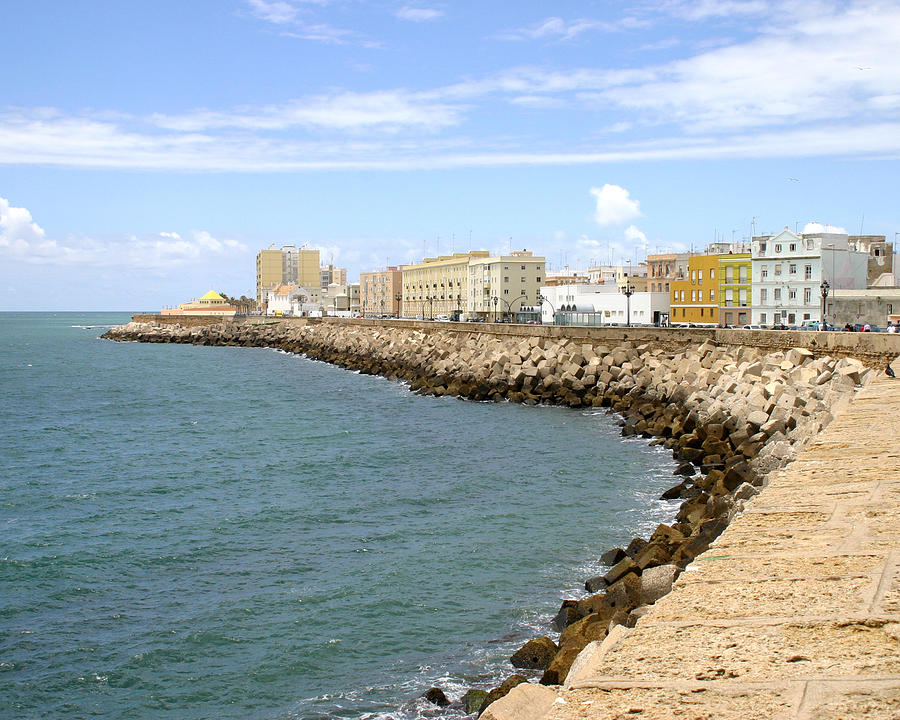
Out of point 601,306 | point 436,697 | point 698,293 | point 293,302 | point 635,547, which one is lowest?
point 436,697

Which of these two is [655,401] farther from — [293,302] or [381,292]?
[293,302]

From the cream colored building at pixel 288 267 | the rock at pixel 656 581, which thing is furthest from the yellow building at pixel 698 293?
the cream colored building at pixel 288 267

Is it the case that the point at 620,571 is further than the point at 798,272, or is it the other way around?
the point at 798,272

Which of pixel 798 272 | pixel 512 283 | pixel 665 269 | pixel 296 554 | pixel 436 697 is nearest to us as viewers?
pixel 436 697

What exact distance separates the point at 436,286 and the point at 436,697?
104 metres

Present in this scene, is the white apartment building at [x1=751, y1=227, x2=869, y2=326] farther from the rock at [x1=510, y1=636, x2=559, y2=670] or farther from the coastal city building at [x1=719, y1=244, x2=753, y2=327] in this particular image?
the rock at [x1=510, y1=636, x2=559, y2=670]

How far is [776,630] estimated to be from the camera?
19.1ft

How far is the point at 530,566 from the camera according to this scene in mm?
14320

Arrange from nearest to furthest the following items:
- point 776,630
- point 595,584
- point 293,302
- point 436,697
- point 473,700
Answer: point 776,630 < point 473,700 < point 436,697 < point 595,584 < point 293,302

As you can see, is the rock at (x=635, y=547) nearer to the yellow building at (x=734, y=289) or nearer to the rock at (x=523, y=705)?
the rock at (x=523, y=705)

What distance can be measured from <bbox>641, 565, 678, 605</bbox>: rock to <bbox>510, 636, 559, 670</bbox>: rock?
4.09 feet

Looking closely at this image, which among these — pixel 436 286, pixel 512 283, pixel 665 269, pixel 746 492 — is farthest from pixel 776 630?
pixel 436 286

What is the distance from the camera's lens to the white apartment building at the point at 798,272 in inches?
2078

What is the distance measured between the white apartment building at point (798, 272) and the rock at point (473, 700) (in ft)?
155
